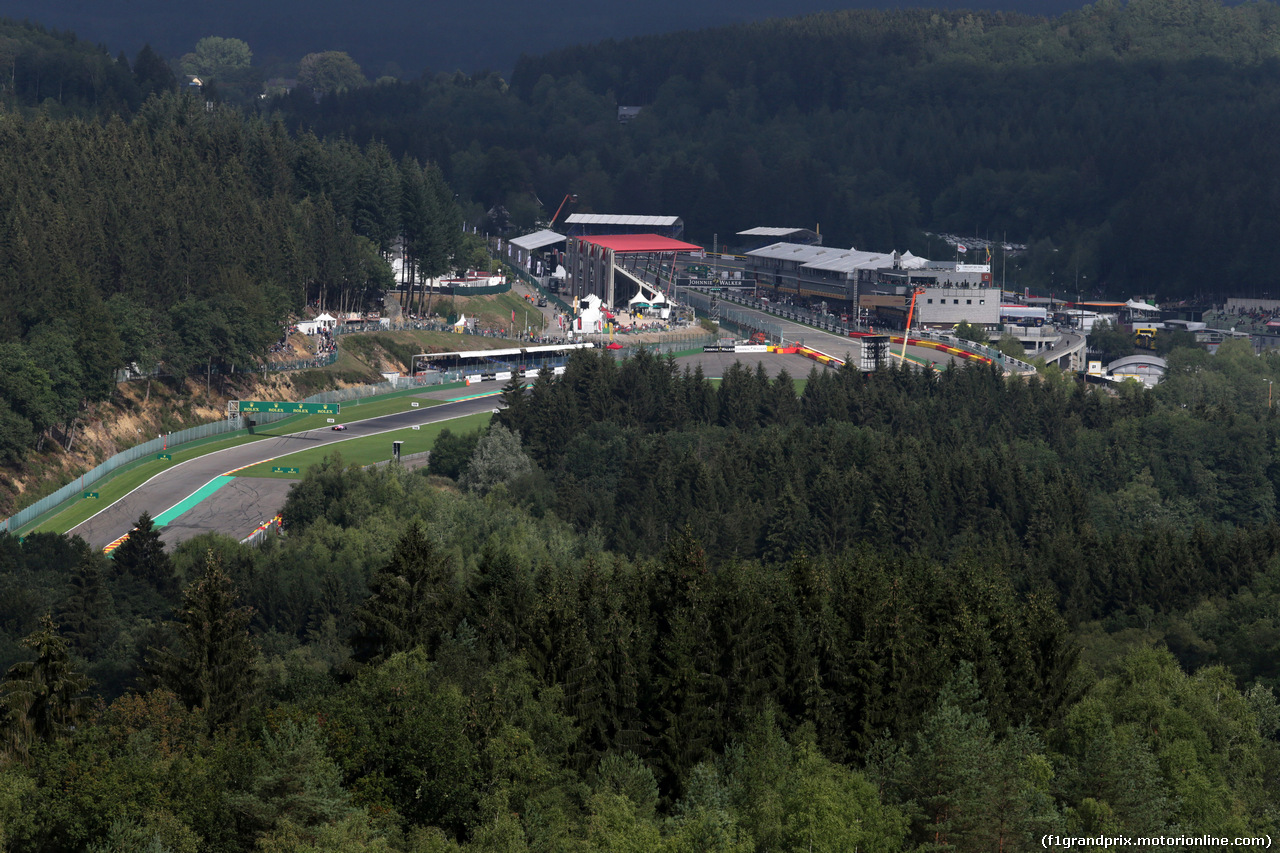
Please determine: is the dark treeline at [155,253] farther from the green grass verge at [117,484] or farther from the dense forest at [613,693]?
the dense forest at [613,693]

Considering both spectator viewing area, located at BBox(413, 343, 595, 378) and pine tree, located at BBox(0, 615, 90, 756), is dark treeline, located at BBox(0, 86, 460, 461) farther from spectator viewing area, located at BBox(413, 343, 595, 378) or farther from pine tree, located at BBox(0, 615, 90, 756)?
pine tree, located at BBox(0, 615, 90, 756)

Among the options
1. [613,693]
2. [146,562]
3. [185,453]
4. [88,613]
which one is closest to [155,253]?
[185,453]

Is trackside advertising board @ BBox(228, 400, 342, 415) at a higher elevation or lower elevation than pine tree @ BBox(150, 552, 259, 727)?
lower

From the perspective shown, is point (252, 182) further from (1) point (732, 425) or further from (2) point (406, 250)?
(1) point (732, 425)

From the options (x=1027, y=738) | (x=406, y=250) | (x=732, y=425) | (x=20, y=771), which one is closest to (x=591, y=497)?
(x=732, y=425)

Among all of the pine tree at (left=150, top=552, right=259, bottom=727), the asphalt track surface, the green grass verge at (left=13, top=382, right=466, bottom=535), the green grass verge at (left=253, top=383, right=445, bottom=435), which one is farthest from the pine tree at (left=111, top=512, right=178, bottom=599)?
the green grass verge at (left=253, top=383, right=445, bottom=435)

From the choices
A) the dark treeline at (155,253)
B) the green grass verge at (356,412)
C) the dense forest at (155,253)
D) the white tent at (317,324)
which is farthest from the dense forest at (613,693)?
the white tent at (317,324)

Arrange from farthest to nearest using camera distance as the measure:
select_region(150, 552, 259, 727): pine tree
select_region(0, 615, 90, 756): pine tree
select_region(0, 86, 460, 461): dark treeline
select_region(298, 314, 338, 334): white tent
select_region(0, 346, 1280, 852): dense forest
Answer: select_region(298, 314, 338, 334): white tent, select_region(0, 86, 460, 461): dark treeline, select_region(150, 552, 259, 727): pine tree, select_region(0, 615, 90, 756): pine tree, select_region(0, 346, 1280, 852): dense forest
